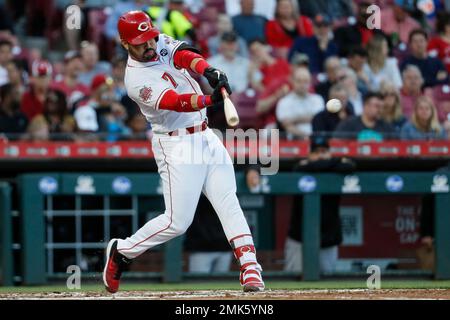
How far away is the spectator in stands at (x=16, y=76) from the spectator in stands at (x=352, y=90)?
3.34 meters

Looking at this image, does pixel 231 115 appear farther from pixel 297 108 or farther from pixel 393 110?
pixel 393 110

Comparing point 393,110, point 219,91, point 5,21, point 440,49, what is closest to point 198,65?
point 219,91

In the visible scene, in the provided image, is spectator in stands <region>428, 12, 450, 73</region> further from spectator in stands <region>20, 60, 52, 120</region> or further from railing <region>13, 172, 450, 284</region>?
spectator in stands <region>20, 60, 52, 120</region>

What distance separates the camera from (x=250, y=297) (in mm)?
7199

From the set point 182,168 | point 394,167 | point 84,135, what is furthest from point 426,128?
point 182,168

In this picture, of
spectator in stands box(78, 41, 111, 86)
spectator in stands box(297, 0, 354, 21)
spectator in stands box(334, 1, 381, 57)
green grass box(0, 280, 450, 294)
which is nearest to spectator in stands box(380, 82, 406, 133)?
spectator in stands box(334, 1, 381, 57)

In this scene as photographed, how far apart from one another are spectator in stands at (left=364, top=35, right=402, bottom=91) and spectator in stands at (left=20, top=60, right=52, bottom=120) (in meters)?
3.53

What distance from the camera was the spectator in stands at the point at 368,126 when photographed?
11039 mm

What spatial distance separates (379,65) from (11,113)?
13.5 ft

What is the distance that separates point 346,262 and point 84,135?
107 inches

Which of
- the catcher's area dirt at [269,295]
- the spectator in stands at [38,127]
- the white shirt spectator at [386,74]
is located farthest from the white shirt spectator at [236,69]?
the catcher's area dirt at [269,295]

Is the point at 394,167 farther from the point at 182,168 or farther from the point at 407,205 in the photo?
the point at 182,168

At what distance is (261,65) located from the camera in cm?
1243

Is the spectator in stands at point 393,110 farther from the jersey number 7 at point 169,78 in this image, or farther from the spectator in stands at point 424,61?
the jersey number 7 at point 169,78
